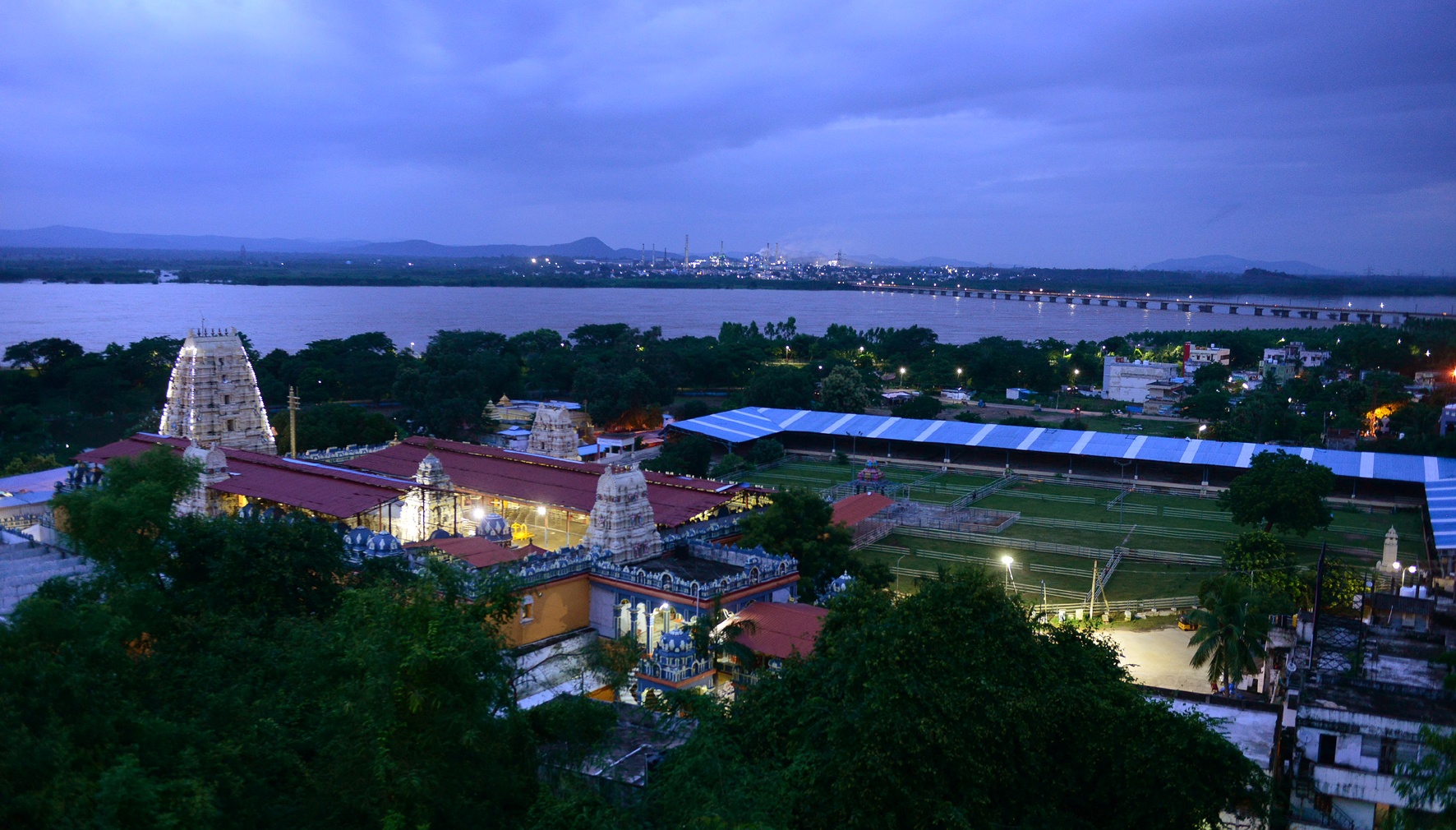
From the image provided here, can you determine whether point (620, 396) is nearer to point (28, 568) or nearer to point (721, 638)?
point (28, 568)

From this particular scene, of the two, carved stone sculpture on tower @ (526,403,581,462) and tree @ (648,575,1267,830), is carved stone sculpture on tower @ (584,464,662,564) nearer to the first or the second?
tree @ (648,575,1267,830)

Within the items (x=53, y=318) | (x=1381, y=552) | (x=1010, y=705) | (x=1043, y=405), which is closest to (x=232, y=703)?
(x=1010, y=705)

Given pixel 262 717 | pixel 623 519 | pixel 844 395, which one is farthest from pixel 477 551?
pixel 844 395

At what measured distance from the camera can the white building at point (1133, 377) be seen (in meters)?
69.3

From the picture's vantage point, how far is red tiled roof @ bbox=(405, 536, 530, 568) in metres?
21.1

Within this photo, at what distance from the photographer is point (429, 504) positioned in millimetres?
26312

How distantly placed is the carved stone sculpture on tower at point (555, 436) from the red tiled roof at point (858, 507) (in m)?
9.61

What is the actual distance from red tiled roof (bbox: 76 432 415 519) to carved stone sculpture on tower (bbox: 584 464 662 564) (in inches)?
281

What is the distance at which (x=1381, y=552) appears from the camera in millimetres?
30828

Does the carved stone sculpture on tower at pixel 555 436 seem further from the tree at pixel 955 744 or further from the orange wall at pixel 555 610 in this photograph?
the tree at pixel 955 744

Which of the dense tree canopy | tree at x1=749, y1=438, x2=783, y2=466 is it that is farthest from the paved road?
tree at x1=749, y1=438, x2=783, y2=466

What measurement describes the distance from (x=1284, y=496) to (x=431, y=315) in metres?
135

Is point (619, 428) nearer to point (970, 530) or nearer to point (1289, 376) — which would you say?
point (970, 530)

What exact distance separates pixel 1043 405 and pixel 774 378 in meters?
20.9
